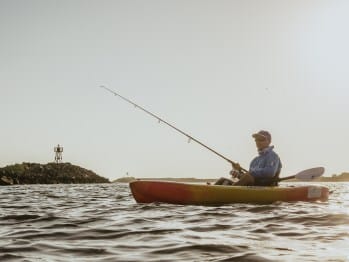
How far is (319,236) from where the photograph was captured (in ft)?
17.3

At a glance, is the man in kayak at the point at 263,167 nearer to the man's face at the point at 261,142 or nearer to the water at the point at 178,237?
the man's face at the point at 261,142

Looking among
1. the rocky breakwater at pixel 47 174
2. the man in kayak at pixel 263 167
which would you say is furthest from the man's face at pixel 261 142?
the rocky breakwater at pixel 47 174

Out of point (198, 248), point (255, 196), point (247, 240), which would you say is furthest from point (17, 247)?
point (255, 196)

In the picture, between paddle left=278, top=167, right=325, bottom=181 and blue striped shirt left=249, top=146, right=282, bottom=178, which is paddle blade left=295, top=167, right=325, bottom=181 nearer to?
paddle left=278, top=167, right=325, bottom=181

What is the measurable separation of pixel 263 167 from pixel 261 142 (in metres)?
0.70

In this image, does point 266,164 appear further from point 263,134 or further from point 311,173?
point 311,173

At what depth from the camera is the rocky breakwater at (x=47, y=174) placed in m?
68.9

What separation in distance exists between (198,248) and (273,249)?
2.62 feet

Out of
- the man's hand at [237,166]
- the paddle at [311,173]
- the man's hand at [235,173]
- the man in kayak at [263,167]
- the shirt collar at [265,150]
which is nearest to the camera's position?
the man in kayak at [263,167]

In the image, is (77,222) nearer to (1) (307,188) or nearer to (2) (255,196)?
(2) (255,196)

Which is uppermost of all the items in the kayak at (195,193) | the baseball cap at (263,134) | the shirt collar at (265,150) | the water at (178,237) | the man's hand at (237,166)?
the baseball cap at (263,134)

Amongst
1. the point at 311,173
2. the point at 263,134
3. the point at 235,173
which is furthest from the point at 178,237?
the point at 311,173

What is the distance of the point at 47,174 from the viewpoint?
75438 mm

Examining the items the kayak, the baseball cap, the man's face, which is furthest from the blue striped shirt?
the kayak
